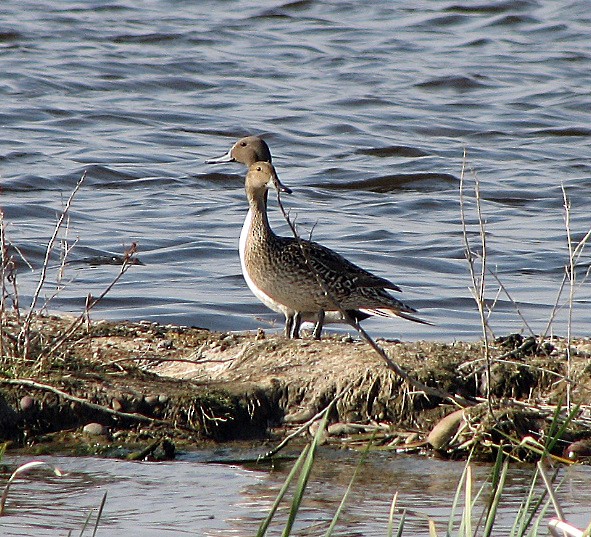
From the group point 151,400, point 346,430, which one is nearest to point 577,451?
point 346,430

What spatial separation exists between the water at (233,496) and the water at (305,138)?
7.33 feet

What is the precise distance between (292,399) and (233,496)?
3.80 feet

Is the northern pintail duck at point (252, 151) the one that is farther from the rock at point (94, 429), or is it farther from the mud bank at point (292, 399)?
the rock at point (94, 429)

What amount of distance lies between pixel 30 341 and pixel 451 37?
56.7 ft

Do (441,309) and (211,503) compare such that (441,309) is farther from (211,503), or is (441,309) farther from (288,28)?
(288,28)

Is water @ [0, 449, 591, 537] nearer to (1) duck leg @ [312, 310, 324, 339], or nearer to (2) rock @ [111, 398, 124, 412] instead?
(2) rock @ [111, 398, 124, 412]

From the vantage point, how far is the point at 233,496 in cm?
504

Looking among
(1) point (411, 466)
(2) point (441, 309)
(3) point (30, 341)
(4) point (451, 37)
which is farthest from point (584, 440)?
(4) point (451, 37)

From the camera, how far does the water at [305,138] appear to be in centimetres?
1050

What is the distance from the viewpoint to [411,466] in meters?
5.54

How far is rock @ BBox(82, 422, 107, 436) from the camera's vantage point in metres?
5.83

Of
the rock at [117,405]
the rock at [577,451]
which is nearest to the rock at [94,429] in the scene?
the rock at [117,405]

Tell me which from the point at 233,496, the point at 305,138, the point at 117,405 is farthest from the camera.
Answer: the point at 305,138

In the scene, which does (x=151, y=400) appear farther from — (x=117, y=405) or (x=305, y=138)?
(x=305, y=138)
